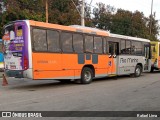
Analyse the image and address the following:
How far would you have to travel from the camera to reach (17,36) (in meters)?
13.1

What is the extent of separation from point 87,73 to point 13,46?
4481 mm

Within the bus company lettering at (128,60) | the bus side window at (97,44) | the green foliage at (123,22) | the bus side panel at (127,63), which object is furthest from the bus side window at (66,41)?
the green foliage at (123,22)

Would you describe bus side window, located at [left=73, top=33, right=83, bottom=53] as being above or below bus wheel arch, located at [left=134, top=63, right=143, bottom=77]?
above

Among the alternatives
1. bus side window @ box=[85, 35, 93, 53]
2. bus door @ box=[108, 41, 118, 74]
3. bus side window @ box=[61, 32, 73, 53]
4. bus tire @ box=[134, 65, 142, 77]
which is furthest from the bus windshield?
bus tire @ box=[134, 65, 142, 77]

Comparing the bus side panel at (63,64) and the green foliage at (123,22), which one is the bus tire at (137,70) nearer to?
the bus side panel at (63,64)

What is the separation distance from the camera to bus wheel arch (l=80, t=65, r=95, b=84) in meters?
15.6

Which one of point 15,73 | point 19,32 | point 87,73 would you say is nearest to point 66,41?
point 87,73

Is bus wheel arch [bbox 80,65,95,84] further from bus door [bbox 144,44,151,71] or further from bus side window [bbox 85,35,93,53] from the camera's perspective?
bus door [bbox 144,44,151,71]

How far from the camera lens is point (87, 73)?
1596cm

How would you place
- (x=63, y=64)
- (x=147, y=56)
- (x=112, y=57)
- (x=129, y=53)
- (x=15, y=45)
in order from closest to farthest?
(x=15, y=45), (x=63, y=64), (x=112, y=57), (x=129, y=53), (x=147, y=56)

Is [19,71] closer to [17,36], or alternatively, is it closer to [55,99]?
[17,36]

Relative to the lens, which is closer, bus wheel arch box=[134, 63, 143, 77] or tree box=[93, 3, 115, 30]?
bus wheel arch box=[134, 63, 143, 77]

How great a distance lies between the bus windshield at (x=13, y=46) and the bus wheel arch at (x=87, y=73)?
3.83 m

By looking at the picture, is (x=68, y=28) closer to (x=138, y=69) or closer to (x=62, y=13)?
(x=138, y=69)
